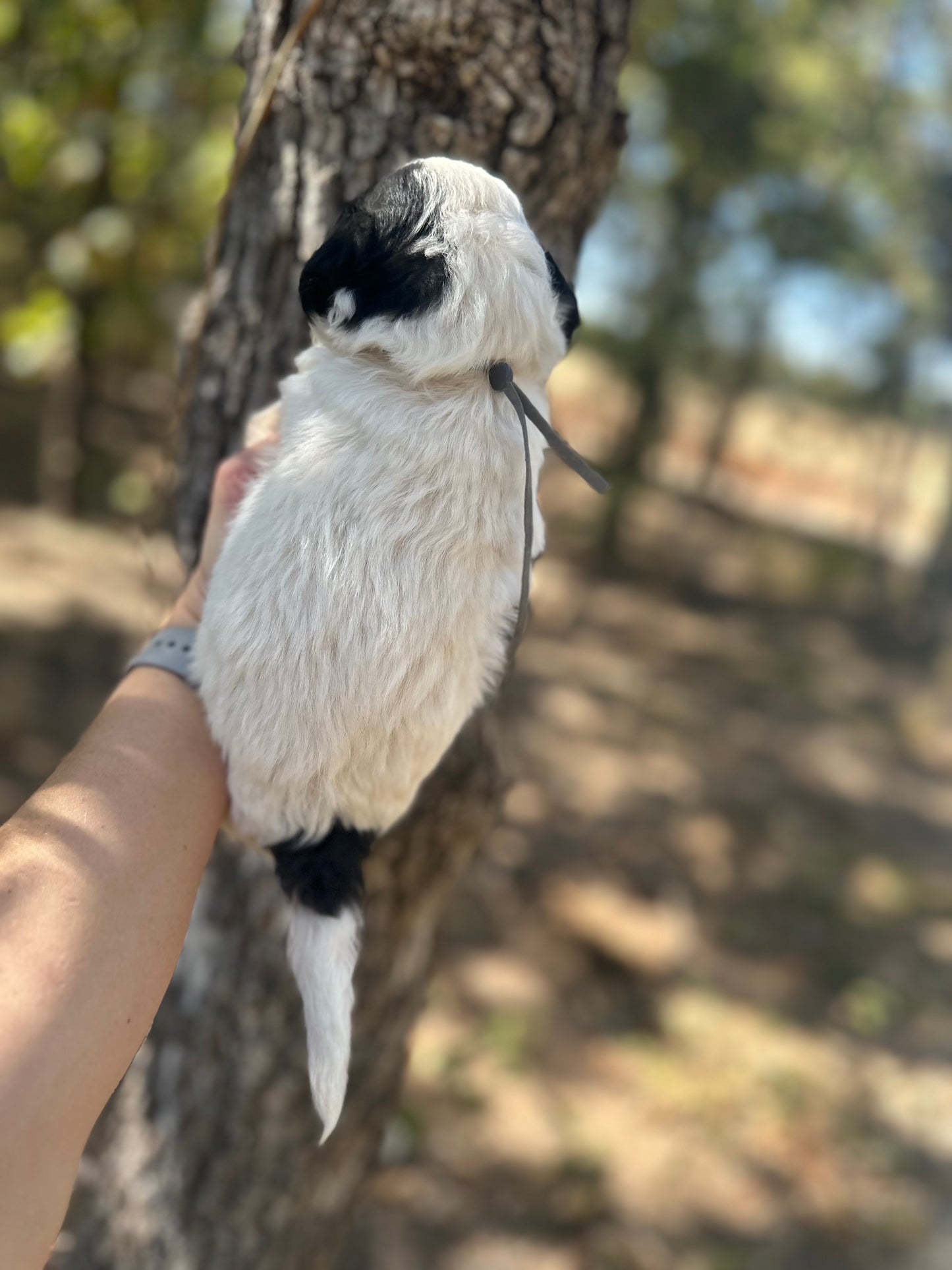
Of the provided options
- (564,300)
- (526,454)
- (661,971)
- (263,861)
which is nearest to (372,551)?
(526,454)

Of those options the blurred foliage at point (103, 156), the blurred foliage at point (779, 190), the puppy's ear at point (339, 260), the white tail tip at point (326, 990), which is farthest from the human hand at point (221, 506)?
the blurred foliage at point (779, 190)

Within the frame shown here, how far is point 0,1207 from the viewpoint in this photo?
853mm

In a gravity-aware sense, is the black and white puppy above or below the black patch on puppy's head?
below

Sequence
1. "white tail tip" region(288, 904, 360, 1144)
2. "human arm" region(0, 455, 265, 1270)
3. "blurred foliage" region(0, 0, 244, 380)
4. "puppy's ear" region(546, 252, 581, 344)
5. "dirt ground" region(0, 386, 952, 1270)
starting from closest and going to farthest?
1. "human arm" region(0, 455, 265, 1270)
2. "white tail tip" region(288, 904, 360, 1144)
3. "puppy's ear" region(546, 252, 581, 344)
4. "blurred foliage" region(0, 0, 244, 380)
5. "dirt ground" region(0, 386, 952, 1270)

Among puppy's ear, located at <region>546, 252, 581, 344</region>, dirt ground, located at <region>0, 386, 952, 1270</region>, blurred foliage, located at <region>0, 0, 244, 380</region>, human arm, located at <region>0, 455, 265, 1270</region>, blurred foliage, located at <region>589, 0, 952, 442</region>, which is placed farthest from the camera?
blurred foliage, located at <region>589, 0, 952, 442</region>

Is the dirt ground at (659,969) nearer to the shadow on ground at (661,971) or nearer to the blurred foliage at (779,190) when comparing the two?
the shadow on ground at (661,971)

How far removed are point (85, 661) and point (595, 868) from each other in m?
2.65

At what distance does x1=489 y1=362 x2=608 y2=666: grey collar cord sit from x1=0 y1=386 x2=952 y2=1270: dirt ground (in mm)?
842

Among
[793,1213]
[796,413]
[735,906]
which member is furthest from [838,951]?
[796,413]

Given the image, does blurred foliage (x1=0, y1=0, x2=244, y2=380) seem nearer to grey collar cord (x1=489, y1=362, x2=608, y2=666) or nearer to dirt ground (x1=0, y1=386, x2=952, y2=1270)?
dirt ground (x1=0, y1=386, x2=952, y2=1270)

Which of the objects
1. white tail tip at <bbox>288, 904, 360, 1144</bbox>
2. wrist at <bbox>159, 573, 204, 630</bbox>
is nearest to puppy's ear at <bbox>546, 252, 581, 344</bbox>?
wrist at <bbox>159, 573, 204, 630</bbox>

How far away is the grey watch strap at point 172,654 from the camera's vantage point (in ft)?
4.14

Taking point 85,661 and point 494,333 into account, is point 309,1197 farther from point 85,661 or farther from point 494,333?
point 85,661

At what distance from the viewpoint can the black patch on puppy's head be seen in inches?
45.1
